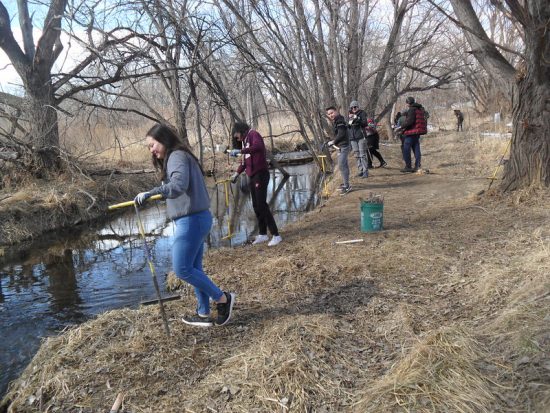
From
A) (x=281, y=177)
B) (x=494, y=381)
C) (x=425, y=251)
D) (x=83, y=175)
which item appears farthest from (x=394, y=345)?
(x=281, y=177)

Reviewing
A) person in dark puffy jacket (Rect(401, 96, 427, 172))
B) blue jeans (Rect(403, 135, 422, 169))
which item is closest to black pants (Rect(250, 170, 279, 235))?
person in dark puffy jacket (Rect(401, 96, 427, 172))

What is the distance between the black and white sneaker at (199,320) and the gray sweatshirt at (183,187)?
3.69 feet

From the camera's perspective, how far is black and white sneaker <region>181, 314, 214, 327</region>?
13.9ft

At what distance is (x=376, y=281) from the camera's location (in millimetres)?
4930

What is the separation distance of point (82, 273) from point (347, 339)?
5.48 meters

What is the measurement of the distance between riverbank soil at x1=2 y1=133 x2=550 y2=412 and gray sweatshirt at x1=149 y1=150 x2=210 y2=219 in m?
1.26

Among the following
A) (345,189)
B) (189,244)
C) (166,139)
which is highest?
(166,139)

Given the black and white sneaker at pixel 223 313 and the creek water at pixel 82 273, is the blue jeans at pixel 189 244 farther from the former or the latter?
the creek water at pixel 82 273

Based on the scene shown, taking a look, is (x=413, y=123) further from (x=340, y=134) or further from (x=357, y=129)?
(x=340, y=134)

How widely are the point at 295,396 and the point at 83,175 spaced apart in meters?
11.4

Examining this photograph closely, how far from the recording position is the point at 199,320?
4273 mm

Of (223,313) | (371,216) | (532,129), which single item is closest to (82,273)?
(223,313)

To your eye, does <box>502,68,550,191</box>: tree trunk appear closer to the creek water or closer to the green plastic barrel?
the green plastic barrel

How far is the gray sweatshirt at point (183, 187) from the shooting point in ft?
12.0
